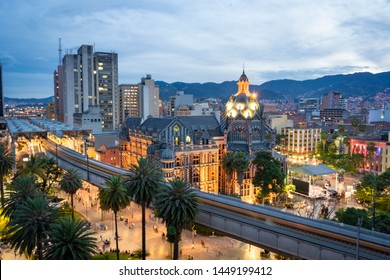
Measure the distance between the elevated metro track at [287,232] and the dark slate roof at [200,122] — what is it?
46140mm

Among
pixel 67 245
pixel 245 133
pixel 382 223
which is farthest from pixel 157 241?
pixel 245 133

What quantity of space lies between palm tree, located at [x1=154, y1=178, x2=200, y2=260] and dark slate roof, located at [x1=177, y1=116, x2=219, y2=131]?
2036 inches

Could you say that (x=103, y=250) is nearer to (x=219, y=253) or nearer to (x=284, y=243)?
(x=219, y=253)

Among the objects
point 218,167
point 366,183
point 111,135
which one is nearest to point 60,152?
point 111,135

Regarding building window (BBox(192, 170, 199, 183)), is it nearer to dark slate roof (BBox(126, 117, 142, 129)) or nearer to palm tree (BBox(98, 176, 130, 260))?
dark slate roof (BBox(126, 117, 142, 129))

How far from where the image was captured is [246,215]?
4231 centimetres

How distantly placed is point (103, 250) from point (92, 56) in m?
164

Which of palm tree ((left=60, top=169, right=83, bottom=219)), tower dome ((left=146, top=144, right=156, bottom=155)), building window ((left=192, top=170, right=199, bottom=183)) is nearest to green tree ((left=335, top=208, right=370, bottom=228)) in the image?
building window ((left=192, top=170, right=199, bottom=183))

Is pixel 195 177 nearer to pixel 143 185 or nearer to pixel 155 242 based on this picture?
pixel 155 242

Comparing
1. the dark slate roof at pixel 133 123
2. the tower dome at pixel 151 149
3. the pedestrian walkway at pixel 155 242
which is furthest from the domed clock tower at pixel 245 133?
the dark slate roof at pixel 133 123

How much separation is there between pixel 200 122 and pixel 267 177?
26445mm

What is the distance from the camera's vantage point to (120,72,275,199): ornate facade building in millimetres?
84000

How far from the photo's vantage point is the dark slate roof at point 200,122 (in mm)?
94438

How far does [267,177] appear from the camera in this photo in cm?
7831
